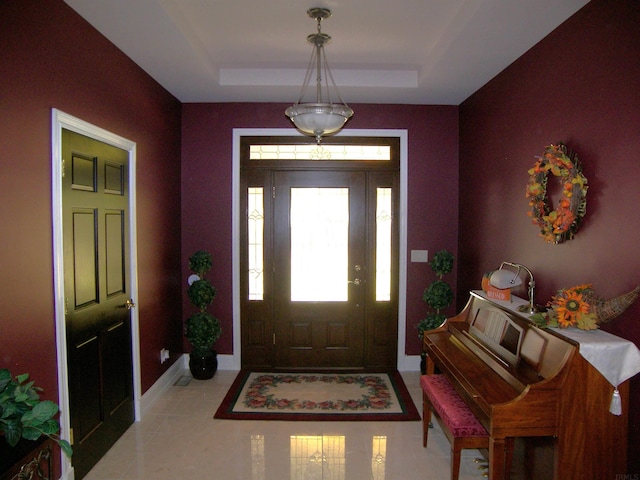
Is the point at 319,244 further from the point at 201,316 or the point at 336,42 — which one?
the point at 336,42

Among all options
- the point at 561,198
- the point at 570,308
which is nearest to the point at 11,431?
the point at 570,308

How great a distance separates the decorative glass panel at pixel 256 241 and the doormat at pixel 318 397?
0.88 metres

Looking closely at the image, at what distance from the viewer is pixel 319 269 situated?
4594 millimetres

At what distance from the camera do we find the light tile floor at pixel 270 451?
109 inches

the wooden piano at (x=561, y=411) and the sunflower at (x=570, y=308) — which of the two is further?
the sunflower at (x=570, y=308)

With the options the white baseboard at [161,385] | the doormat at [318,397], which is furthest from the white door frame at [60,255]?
the doormat at [318,397]

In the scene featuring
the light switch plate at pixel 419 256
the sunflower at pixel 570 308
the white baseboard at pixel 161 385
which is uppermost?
the light switch plate at pixel 419 256

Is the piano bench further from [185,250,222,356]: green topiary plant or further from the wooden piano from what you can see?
[185,250,222,356]: green topiary plant

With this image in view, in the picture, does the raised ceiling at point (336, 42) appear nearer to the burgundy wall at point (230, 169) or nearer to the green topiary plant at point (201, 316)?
the burgundy wall at point (230, 169)

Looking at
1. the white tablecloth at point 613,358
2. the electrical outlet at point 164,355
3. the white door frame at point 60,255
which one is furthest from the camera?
the electrical outlet at point 164,355

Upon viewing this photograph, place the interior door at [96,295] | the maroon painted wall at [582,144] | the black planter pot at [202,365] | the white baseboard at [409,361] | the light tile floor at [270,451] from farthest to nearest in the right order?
1. the white baseboard at [409,361]
2. the black planter pot at [202,365]
3. the light tile floor at [270,451]
4. the interior door at [96,295]
5. the maroon painted wall at [582,144]

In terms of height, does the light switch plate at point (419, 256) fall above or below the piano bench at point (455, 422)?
above

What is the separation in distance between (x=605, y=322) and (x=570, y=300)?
0.67ft

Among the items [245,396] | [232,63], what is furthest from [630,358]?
[232,63]
